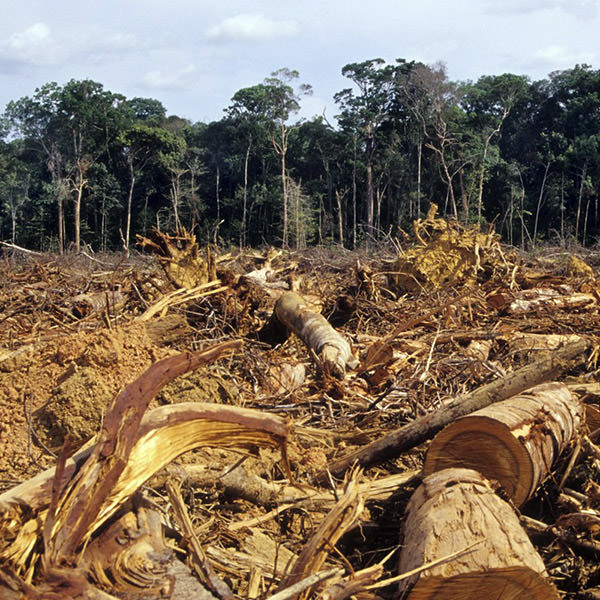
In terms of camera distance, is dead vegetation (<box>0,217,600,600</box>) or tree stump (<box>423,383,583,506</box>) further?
tree stump (<box>423,383,583,506</box>)

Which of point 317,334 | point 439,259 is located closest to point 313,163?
point 439,259

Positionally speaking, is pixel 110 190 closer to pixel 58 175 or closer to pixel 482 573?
pixel 58 175

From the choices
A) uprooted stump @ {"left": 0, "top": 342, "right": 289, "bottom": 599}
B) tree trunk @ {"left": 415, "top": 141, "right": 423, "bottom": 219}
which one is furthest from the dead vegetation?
tree trunk @ {"left": 415, "top": 141, "right": 423, "bottom": 219}

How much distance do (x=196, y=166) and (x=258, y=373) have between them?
41833mm

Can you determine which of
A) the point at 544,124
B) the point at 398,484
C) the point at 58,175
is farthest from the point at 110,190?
the point at 398,484

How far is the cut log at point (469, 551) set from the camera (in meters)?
1.96

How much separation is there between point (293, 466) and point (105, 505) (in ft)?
4.79

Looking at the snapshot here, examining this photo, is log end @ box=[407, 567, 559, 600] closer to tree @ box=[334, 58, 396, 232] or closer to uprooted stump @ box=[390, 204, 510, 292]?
uprooted stump @ box=[390, 204, 510, 292]

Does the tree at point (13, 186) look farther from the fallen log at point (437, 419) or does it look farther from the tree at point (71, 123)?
the fallen log at point (437, 419)

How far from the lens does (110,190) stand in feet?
145

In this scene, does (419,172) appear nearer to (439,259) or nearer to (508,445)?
(439,259)

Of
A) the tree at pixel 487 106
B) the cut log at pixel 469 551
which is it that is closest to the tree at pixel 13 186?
the tree at pixel 487 106

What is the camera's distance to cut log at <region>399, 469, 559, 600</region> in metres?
1.96

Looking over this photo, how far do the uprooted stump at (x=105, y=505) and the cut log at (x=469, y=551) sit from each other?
77 cm
